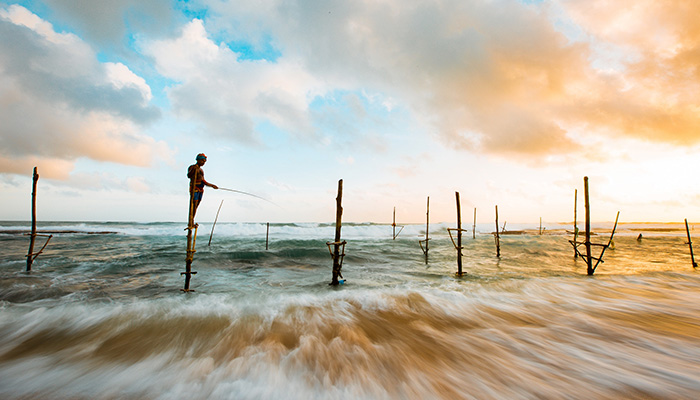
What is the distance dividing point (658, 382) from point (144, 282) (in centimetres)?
1469

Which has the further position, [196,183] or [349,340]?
[196,183]

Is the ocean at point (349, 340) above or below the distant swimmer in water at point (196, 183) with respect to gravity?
below

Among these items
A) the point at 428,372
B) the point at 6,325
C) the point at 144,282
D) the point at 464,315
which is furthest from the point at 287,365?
the point at 144,282

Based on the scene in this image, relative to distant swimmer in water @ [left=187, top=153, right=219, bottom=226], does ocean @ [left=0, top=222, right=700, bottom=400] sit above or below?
below

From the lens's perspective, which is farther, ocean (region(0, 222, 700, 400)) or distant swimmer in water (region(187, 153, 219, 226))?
distant swimmer in water (region(187, 153, 219, 226))

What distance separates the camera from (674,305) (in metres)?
8.03

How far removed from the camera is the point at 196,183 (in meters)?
8.00

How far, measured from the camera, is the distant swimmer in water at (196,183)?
7836mm

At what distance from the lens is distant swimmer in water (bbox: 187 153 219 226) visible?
25.7 feet

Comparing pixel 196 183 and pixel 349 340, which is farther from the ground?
pixel 196 183

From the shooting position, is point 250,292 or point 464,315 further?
point 250,292

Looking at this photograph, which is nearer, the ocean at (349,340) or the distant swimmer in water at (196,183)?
the ocean at (349,340)

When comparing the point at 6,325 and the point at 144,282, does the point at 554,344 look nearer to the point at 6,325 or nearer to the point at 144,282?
the point at 6,325

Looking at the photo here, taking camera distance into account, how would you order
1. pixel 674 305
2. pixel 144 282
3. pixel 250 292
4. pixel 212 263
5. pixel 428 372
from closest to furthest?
pixel 428 372, pixel 674 305, pixel 250 292, pixel 144 282, pixel 212 263
